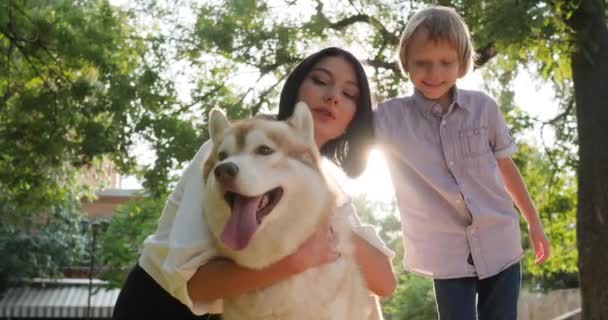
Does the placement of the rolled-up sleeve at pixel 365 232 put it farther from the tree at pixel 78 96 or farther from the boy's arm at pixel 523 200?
the tree at pixel 78 96

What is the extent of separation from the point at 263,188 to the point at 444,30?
61.6 inches

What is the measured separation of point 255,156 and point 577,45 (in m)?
5.27

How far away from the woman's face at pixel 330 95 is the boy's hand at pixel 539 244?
122 centimetres

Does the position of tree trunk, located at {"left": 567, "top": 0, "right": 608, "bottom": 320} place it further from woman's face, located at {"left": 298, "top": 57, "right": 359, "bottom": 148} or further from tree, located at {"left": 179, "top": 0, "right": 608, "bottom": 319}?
woman's face, located at {"left": 298, "top": 57, "right": 359, "bottom": 148}

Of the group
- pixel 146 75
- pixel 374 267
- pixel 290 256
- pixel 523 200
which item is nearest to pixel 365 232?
pixel 374 267

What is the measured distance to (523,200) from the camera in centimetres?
370

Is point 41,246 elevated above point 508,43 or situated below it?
below

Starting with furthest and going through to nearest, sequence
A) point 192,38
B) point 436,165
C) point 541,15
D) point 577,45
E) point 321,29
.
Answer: point 192,38, point 321,29, point 577,45, point 541,15, point 436,165

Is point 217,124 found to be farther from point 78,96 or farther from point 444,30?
point 78,96

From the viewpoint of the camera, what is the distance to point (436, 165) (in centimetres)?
354

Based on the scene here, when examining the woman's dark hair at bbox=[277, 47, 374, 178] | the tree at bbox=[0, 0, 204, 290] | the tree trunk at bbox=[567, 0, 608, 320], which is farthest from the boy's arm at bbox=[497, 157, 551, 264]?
the tree at bbox=[0, 0, 204, 290]

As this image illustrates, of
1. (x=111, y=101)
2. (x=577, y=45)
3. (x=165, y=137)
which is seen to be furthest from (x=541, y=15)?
(x=111, y=101)

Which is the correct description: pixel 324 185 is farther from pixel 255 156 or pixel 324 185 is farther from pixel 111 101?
pixel 111 101

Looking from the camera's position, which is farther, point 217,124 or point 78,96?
point 78,96
